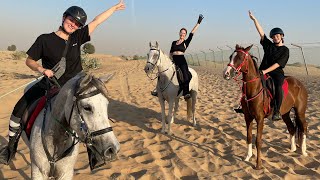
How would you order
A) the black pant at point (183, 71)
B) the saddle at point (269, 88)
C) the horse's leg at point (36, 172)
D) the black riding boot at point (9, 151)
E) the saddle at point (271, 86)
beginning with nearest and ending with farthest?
1. the horse's leg at point (36, 172)
2. the black riding boot at point (9, 151)
3. the saddle at point (269, 88)
4. the saddle at point (271, 86)
5. the black pant at point (183, 71)

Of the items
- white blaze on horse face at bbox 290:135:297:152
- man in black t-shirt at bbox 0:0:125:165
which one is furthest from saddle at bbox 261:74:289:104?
man in black t-shirt at bbox 0:0:125:165

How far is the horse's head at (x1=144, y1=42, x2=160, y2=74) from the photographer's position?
747 cm

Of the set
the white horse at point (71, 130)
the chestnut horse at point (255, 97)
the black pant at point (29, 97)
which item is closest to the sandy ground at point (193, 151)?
the chestnut horse at point (255, 97)

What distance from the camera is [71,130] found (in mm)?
2689

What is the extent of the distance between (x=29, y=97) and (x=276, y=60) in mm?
4996

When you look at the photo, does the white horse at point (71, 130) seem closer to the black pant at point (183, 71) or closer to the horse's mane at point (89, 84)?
the horse's mane at point (89, 84)

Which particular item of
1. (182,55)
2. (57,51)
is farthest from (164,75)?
(57,51)

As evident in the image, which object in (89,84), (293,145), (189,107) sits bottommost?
(293,145)

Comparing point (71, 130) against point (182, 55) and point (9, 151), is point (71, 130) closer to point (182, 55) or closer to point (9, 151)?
point (9, 151)

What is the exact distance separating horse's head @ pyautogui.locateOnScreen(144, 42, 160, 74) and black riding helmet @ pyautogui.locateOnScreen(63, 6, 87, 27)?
4.33 m

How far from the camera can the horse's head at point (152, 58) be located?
747 centimetres

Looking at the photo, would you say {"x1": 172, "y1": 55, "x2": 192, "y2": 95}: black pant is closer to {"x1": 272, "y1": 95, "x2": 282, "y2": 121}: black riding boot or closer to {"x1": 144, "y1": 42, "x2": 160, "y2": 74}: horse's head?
{"x1": 144, "y1": 42, "x2": 160, "y2": 74}: horse's head

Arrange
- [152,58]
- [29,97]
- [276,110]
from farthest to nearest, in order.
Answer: [152,58], [276,110], [29,97]

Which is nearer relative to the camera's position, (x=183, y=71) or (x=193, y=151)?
(x=193, y=151)
